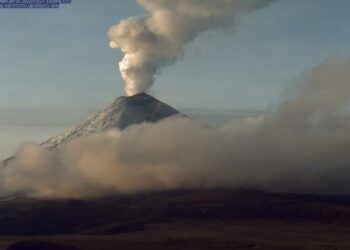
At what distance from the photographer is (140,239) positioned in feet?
641

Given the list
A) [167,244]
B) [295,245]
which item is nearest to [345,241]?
[295,245]

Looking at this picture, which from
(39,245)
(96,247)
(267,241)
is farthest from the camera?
(267,241)

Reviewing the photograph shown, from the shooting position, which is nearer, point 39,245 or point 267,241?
point 39,245

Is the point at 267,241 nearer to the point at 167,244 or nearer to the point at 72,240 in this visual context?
the point at 167,244

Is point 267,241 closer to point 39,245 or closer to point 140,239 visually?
point 140,239

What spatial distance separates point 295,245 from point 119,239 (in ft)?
171

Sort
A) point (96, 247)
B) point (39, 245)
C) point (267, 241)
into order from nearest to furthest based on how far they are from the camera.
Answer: point (39, 245), point (96, 247), point (267, 241)

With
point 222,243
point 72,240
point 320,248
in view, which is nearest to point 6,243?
point 72,240

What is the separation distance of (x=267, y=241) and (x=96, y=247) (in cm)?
4753

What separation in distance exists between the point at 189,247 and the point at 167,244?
8767mm

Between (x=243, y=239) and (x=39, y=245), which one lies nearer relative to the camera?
(x=39, y=245)

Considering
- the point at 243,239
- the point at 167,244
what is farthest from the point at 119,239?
the point at 243,239

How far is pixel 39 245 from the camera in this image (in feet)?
511

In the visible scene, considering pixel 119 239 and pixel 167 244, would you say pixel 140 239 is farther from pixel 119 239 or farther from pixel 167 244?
pixel 167 244
